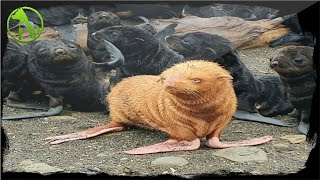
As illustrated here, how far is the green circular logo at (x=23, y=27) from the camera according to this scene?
13.7ft

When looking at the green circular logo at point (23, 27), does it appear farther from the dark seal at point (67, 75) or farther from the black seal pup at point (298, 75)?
the black seal pup at point (298, 75)

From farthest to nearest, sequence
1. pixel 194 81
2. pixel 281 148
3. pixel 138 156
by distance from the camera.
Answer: pixel 281 148 < pixel 138 156 < pixel 194 81

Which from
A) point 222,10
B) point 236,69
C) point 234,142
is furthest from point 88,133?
point 222,10

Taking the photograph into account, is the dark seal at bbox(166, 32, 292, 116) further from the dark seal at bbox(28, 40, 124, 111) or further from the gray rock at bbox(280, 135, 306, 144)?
the dark seal at bbox(28, 40, 124, 111)

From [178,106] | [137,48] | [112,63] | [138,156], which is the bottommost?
[138,156]

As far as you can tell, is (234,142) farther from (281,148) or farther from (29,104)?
(29,104)

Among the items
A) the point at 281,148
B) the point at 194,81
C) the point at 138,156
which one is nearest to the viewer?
the point at 194,81

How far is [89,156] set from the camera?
13.4 ft

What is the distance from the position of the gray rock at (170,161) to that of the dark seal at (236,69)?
1.81 feet

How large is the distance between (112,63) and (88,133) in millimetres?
505

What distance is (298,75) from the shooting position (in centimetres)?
425

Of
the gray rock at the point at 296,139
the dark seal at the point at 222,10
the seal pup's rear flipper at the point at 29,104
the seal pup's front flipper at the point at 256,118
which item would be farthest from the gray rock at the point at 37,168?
the gray rock at the point at 296,139

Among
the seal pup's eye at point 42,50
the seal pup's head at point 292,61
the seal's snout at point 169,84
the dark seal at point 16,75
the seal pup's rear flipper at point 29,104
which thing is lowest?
the seal pup's rear flipper at point 29,104

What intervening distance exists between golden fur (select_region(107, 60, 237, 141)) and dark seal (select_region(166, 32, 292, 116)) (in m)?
0.08
